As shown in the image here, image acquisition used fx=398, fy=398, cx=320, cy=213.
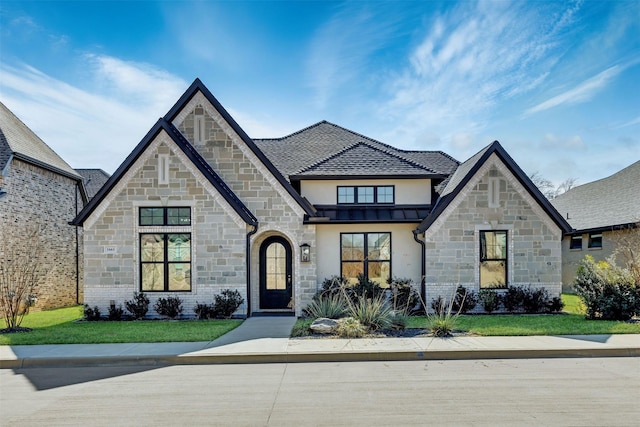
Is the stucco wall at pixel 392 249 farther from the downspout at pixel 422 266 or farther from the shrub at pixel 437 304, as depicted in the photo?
the shrub at pixel 437 304

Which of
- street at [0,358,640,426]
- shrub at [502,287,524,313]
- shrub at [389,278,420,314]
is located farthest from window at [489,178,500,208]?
street at [0,358,640,426]

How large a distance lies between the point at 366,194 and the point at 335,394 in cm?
997

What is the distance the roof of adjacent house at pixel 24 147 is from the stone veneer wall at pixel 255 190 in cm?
738

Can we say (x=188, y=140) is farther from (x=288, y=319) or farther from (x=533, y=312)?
(x=533, y=312)

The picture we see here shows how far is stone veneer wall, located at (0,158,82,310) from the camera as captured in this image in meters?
15.8

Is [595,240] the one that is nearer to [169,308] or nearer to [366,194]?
[366,194]

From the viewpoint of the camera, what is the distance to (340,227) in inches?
583

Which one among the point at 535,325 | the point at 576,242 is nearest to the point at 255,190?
the point at 535,325

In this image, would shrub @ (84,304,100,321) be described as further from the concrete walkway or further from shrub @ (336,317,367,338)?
shrub @ (336,317,367,338)

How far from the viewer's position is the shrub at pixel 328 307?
12031mm

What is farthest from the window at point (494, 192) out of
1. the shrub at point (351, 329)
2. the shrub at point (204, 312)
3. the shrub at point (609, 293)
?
the shrub at point (204, 312)

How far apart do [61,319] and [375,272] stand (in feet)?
36.7

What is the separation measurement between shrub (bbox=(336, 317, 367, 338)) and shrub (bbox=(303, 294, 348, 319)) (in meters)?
1.44

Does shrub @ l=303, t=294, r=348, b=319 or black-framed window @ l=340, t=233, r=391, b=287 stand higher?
black-framed window @ l=340, t=233, r=391, b=287
